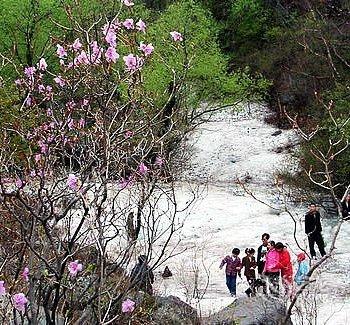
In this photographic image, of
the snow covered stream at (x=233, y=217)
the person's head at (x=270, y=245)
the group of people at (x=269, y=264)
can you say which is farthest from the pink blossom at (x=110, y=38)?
the person's head at (x=270, y=245)

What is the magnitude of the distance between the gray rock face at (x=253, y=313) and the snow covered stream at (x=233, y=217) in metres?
0.68

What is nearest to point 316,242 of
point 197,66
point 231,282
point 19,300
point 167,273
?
point 231,282

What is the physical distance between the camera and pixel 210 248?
1634cm

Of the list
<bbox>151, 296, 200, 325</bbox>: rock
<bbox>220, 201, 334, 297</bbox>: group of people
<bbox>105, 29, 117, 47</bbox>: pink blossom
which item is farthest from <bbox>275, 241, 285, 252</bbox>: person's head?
<bbox>105, 29, 117, 47</bbox>: pink blossom

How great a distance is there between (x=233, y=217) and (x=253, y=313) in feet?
30.8

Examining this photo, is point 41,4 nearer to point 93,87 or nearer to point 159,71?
point 159,71

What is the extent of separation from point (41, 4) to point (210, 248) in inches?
481

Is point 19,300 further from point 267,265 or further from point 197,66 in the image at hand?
point 197,66

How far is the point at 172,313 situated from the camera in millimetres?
10336

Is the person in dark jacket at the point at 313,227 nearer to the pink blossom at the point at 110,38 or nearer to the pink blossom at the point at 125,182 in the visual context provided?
the pink blossom at the point at 125,182

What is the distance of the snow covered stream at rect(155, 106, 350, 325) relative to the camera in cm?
1268

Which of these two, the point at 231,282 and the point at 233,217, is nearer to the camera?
the point at 231,282

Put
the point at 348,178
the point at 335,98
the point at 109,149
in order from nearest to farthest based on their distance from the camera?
the point at 109,149, the point at 348,178, the point at 335,98

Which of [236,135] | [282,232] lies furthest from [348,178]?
[236,135]
